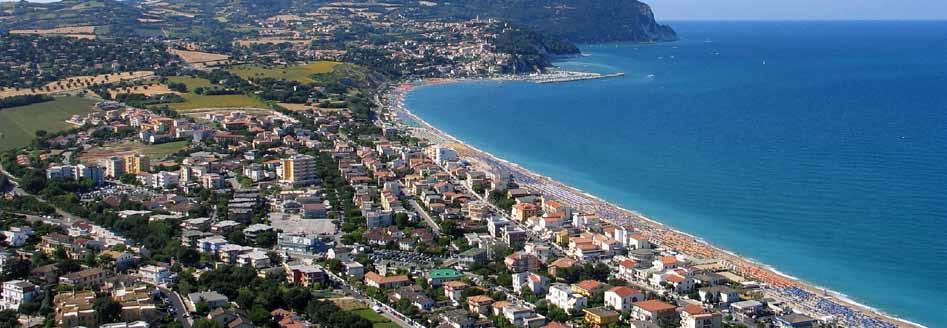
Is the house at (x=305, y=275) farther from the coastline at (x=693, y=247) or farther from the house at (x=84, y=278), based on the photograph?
the coastline at (x=693, y=247)

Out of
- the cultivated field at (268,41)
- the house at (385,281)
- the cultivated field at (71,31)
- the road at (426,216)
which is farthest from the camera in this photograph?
the cultivated field at (268,41)

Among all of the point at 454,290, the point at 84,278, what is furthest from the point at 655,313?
the point at 84,278

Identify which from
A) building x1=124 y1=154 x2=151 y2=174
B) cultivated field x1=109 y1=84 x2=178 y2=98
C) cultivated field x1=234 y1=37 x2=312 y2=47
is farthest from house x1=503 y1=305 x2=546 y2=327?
cultivated field x1=234 y1=37 x2=312 y2=47

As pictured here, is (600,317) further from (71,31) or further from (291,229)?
(71,31)

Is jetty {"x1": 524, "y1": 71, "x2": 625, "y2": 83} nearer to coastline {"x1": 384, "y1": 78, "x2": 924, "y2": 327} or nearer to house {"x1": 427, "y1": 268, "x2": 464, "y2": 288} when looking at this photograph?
coastline {"x1": 384, "y1": 78, "x2": 924, "y2": 327}

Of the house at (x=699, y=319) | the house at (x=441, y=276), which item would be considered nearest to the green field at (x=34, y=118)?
the house at (x=441, y=276)

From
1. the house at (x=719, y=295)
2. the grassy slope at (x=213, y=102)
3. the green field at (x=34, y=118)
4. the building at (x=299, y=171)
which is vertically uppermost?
the house at (x=719, y=295)
